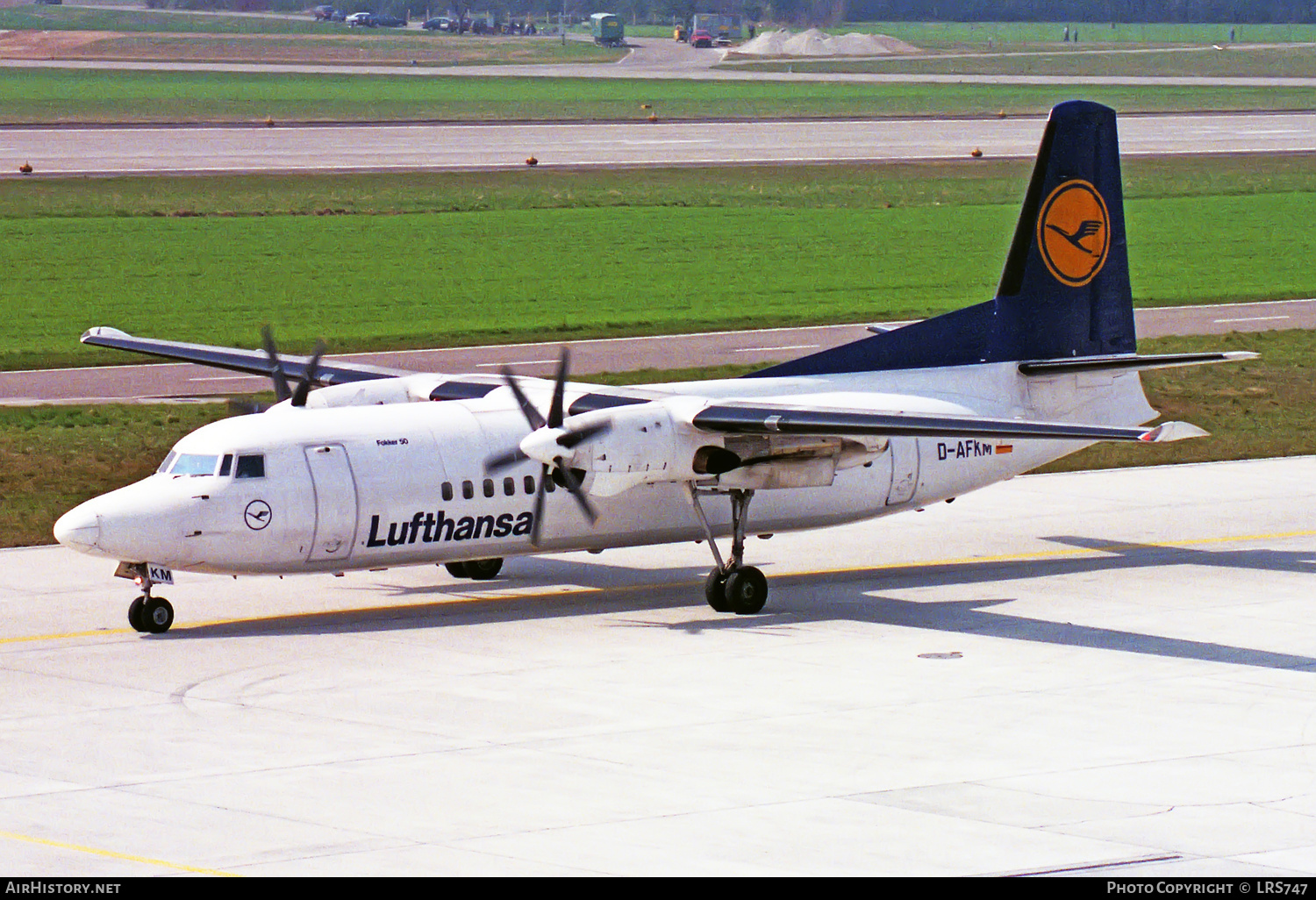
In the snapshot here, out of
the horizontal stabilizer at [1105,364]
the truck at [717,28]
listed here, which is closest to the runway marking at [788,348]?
the horizontal stabilizer at [1105,364]

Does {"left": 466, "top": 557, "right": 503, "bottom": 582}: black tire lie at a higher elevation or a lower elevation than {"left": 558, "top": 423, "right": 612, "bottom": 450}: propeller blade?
lower

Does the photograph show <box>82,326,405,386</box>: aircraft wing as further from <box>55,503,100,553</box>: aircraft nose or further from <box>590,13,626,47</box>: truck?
<box>590,13,626,47</box>: truck

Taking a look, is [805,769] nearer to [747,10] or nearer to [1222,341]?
[1222,341]

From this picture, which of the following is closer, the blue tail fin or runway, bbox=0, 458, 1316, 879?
runway, bbox=0, 458, 1316, 879

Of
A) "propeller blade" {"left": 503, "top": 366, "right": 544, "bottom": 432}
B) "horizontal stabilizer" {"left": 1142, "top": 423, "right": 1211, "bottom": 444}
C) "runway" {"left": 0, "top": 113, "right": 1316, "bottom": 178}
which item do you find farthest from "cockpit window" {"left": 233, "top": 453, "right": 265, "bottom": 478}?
"runway" {"left": 0, "top": 113, "right": 1316, "bottom": 178}

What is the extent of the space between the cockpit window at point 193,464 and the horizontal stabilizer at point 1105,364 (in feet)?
41.6

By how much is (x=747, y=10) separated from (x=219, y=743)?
7348 inches

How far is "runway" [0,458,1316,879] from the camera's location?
15.2 m

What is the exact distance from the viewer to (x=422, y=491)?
24.5 m

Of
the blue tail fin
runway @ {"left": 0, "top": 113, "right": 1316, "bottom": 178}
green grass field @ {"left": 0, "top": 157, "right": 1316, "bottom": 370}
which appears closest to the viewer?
the blue tail fin

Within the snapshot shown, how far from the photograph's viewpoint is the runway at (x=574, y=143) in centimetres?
8588

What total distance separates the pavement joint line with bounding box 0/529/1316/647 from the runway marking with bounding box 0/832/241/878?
28.1 feet

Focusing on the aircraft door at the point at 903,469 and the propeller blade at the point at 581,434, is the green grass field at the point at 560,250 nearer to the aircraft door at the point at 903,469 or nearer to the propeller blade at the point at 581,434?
the aircraft door at the point at 903,469

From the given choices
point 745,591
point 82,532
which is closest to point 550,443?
point 745,591
